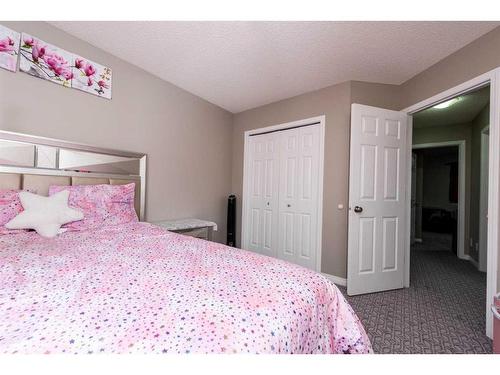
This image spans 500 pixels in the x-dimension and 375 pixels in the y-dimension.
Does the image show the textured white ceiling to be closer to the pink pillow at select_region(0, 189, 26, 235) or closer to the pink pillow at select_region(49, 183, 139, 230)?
the pink pillow at select_region(49, 183, 139, 230)

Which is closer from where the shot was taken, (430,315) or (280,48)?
(430,315)

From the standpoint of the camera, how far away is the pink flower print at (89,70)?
2.20 meters

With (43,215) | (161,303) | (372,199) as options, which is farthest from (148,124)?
(372,199)

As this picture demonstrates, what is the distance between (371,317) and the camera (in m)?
1.96

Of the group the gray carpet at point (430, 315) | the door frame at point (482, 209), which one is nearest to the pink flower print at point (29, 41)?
the gray carpet at point (430, 315)

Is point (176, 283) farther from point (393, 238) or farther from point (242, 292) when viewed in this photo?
point (393, 238)

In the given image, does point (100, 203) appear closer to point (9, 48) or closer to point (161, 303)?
point (9, 48)

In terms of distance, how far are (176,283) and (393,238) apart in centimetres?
257

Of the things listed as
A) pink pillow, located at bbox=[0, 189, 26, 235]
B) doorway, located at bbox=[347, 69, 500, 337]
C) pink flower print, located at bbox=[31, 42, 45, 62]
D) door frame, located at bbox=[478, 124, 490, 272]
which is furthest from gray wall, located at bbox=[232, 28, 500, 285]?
pink pillow, located at bbox=[0, 189, 26, 235]

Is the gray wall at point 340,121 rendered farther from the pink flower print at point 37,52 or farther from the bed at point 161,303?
the pink flower print at point 37,52

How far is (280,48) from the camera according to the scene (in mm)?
2150

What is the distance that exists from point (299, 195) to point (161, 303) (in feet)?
8.51

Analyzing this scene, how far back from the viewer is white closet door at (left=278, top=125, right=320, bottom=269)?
2988 mm

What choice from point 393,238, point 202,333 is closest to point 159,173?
point 202,333
